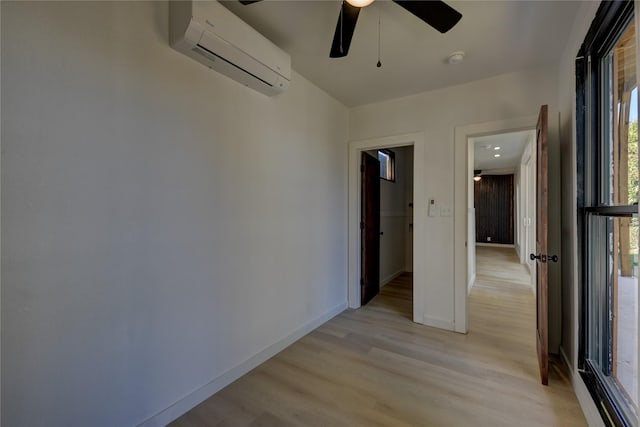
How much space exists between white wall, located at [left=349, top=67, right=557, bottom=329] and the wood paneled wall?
848cm

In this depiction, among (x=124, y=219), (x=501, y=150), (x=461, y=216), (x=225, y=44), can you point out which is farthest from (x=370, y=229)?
(x=501, y=150)

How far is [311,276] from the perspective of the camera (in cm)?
290

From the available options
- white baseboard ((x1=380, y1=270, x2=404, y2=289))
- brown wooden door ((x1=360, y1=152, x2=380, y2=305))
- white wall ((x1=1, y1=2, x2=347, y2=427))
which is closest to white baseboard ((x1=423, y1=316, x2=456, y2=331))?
brown wooden door ((x1=360, y1=152, x2=380, y2=305))

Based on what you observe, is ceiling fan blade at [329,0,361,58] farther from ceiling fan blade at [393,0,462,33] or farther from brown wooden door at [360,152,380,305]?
brown wooden door at [360,152,380,305]

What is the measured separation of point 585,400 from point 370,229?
2.53 m

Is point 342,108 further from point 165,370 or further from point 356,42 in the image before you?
point 165,370

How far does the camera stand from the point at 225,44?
5.50 ft

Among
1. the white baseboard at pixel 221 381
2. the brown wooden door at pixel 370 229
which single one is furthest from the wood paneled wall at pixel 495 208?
the white baseboard at pixel 221 381

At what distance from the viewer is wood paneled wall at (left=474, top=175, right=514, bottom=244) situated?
9.81 metres

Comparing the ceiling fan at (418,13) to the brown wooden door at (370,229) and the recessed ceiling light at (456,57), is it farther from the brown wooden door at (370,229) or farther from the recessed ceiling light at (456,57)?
the brown wooden door at (370,229)

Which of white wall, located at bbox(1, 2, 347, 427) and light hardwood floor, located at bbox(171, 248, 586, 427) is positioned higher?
white wall, located at bbox(1, 2, 347, 427)

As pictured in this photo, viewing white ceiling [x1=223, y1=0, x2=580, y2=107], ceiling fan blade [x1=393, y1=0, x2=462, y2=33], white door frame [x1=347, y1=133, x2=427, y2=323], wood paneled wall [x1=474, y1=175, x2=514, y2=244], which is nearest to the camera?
ceiling fan blade [x1=393, y1=0, x2=462, y2=33]

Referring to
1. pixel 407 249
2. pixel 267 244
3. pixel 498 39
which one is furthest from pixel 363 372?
pixel 407 249

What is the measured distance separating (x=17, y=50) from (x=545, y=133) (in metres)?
2.95
